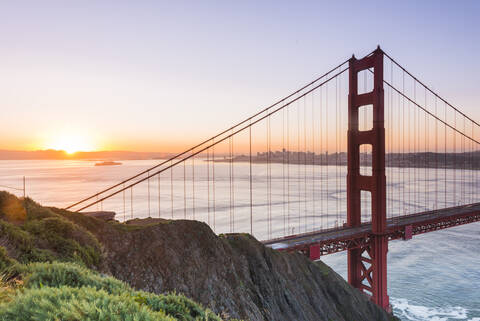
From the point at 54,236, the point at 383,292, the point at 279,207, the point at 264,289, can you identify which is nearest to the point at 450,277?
the point at 383,292

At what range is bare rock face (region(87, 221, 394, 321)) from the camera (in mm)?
13602

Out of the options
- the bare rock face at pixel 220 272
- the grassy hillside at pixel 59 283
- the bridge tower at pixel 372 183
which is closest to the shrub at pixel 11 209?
the grassy hillside at pixel 59 283

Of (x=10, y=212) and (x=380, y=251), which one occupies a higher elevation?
(x=10, y=212)

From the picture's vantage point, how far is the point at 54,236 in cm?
1180

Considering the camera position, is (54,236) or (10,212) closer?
(54,236)

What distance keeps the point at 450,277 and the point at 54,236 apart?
1874 inches

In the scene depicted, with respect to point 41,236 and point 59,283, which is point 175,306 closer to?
point 59,283

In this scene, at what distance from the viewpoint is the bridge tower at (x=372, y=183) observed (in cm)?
2484

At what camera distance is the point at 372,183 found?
1012 inches

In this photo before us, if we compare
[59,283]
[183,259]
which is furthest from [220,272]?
[59,283]

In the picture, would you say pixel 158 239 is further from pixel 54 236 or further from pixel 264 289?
pixel 264 289

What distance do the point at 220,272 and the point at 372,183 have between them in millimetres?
17190

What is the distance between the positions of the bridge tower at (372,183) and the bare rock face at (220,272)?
4.31 metres

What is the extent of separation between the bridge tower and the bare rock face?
431 cm
